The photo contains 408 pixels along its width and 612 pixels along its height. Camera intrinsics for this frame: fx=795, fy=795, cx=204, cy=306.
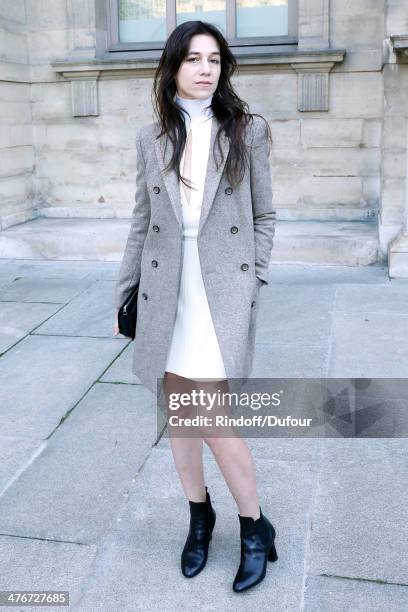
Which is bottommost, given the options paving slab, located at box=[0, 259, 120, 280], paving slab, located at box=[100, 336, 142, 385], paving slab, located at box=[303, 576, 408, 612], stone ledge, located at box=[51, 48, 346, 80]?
paving slab, located at box=[303, 576, 408, 612]

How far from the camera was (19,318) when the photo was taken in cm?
615

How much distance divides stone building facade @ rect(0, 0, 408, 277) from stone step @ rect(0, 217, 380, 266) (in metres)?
0.01

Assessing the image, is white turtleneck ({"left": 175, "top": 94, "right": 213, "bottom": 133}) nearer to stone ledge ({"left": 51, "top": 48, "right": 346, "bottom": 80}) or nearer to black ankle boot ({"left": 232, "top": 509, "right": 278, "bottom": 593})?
black ankle boot ({"left": 232, "top": 509, "right": 278, "bottom": 593})

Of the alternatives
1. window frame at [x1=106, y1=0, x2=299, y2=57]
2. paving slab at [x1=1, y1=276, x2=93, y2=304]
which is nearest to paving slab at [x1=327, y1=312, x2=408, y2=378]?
paving slab at [x1=1, y1=276, x2=93, y2=304]

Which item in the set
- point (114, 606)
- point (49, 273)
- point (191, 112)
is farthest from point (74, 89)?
point (114, 606)

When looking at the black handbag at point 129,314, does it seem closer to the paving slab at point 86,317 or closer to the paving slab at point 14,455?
the paving slab at point 14,455

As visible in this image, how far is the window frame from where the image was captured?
8.24 metres

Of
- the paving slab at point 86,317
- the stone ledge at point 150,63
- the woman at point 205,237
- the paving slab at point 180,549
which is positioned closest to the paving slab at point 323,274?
the paving slab at point 86,317

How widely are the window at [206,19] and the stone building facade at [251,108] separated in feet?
0.09

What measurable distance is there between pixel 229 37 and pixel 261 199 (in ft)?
20.4

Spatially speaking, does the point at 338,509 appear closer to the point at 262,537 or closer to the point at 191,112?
the point at 262,537

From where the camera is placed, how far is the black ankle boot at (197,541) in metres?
2.84

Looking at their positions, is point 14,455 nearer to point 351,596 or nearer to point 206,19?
point 351,596

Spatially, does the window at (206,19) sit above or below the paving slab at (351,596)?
above
